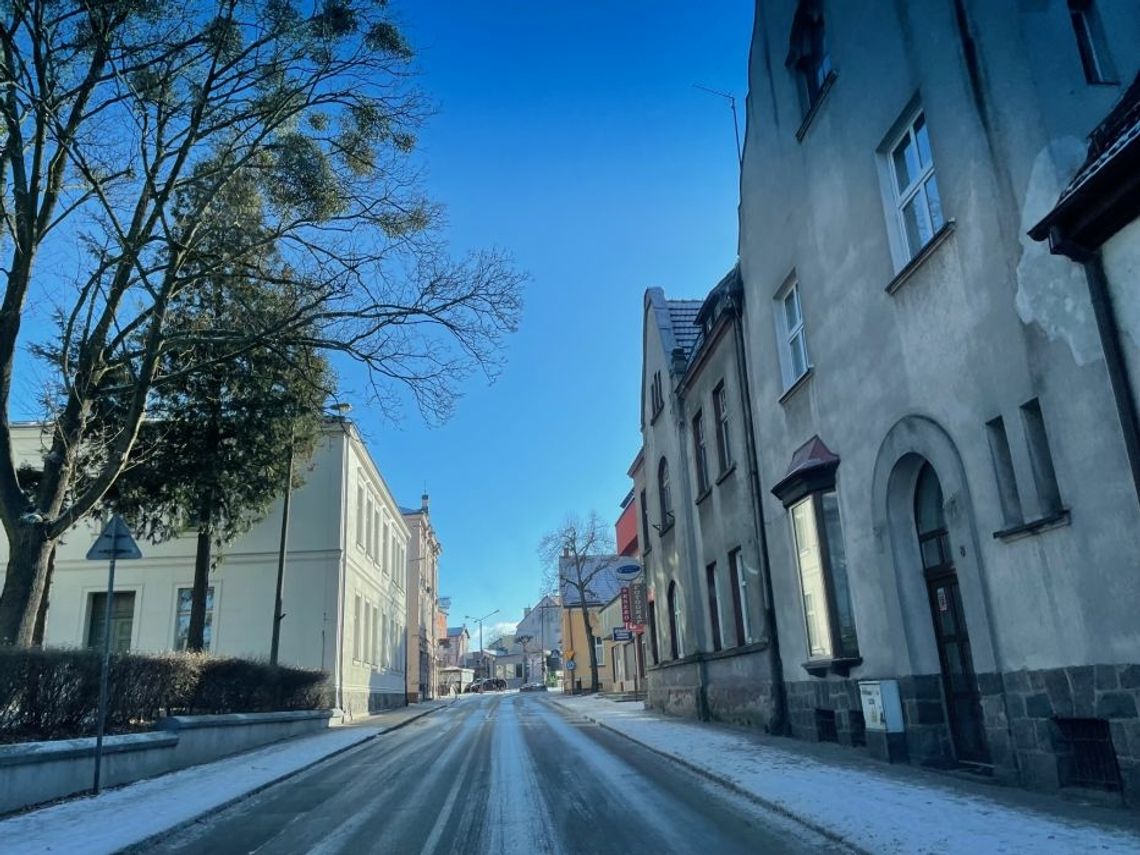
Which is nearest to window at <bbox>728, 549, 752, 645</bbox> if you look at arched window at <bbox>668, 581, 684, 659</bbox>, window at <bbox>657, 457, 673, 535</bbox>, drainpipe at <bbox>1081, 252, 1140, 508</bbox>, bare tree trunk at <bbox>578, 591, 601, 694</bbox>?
arched window at <bbox>668, 581, 684, 659</bbox>

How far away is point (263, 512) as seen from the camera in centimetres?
2525

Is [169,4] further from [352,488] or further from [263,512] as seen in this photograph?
[352,488]

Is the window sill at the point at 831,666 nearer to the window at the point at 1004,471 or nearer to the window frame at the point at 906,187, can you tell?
the window at the point at 1004,471

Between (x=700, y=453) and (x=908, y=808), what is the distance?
43.1 feet

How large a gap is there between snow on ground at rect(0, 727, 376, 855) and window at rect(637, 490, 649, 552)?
1548 cm

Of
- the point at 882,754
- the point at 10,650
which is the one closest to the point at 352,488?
the point at 10,650

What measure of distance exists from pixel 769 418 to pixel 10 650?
11.2 m

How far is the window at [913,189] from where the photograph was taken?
9000 mm

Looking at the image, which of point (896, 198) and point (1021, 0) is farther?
point (896, 198)

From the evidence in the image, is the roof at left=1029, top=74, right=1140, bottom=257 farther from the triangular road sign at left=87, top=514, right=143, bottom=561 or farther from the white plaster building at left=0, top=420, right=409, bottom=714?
the white plaster building at left=0, top=420, right=409, bottom=714

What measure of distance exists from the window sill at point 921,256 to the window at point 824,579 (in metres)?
3.34

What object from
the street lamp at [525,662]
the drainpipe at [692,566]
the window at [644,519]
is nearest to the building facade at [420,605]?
the window at [644,519]

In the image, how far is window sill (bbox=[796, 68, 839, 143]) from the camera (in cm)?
1098

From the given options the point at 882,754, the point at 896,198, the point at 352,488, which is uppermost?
the point at 352,488
